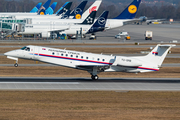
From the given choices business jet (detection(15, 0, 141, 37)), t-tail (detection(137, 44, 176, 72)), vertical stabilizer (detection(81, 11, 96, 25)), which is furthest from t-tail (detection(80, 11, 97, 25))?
t-tail (detection(137, 44, 176, 72))

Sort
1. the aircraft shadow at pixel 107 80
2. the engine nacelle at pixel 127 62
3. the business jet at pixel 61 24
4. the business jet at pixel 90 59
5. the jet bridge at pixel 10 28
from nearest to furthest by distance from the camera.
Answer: the engine nacelle at pixel 127 62 → the business jet at pixel 90 59 → the aircraft shadow at pixel 107 80 → the jet bridge at pixel 10 28 → the business jet at pixel 61 24

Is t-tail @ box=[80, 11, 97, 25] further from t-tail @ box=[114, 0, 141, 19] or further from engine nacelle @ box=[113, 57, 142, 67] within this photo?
engine nacelle @ box=[113, 57, 142, 67]

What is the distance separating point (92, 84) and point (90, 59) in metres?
4.49

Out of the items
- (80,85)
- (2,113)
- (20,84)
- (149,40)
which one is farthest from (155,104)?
(149,40)

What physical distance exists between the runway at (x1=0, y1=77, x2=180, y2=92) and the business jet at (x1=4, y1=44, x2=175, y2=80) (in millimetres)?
2170

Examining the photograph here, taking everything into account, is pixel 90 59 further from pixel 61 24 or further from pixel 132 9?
pixel 132 9

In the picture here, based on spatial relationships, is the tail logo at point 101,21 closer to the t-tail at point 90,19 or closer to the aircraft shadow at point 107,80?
the t-tail at point 90,19

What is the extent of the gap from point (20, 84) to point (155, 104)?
18523 millimetres

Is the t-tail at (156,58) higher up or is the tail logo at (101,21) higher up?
the tail logo at (101,21)

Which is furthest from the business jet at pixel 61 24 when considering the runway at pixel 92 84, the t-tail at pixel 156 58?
the t-tail at pixel 156 58

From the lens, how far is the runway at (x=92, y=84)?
135 ft

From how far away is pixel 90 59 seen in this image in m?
46.8

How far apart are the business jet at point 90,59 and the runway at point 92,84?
85.4 inches

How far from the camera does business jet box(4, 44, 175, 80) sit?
45844 mm
